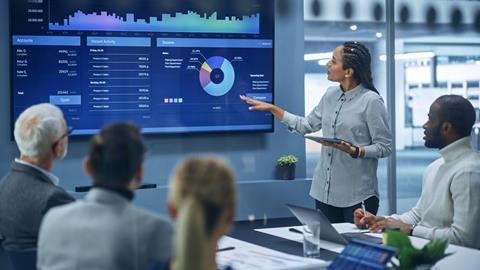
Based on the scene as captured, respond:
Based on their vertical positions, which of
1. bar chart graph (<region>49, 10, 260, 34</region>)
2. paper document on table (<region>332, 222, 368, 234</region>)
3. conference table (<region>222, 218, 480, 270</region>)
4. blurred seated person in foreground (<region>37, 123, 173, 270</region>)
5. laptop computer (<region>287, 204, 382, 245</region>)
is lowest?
conference table (<region>222, 218, 480, 270</region>)

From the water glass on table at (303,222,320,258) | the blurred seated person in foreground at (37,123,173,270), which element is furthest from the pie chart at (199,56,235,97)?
the blurred seated person in foreground at (37,123,173,270)

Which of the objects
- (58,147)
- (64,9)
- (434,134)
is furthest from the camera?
(64,9)

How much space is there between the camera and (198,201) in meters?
1.88

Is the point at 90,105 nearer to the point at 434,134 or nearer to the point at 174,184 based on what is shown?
the point at 434,134

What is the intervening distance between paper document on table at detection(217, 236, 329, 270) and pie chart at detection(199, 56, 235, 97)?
3099 millimetres

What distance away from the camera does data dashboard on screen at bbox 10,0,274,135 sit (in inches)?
A: 227

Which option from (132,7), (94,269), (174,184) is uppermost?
(132,7)

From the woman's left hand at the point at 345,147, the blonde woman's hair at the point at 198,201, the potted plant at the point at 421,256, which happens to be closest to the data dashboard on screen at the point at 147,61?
the woman's left hand at the point at 345,147

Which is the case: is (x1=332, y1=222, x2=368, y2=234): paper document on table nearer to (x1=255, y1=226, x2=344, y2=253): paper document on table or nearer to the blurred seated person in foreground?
(x1=255, y1=226, x2=344, y2=253): paper document on table

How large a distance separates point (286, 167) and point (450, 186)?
3.16 m

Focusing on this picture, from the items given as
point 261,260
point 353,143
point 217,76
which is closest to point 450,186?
point 261,260

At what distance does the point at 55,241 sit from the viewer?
220 cm

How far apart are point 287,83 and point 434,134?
3124mm

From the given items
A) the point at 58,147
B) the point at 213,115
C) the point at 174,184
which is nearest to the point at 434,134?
the point at 58,147
